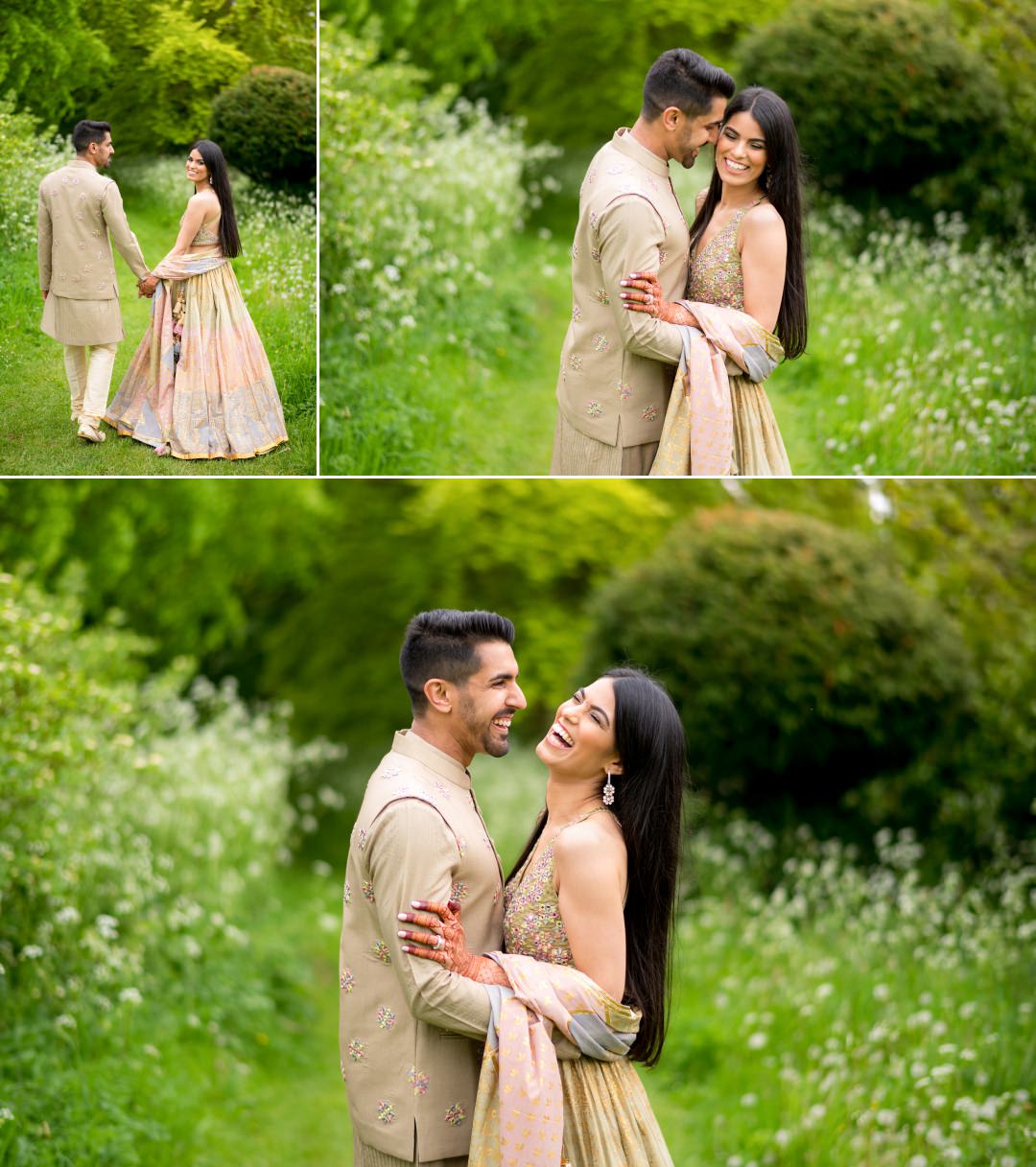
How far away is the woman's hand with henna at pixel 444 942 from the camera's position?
3410mm

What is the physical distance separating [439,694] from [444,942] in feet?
2.20

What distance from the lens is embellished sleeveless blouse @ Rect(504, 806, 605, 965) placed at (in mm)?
3666

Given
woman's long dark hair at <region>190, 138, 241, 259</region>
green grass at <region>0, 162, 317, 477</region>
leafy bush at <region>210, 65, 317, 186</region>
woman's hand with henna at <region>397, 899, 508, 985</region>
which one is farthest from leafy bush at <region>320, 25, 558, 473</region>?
woman's hand with henna at <region>397, 899, 508, 985</region>

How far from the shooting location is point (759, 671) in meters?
7.62

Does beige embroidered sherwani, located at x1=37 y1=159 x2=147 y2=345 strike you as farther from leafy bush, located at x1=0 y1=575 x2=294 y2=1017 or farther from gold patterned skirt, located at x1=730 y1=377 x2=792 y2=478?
gold patterned skirt, located at x1=730 y1=377 x2=792 y2=478

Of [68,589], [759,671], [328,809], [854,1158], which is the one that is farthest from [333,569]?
[854,1158]

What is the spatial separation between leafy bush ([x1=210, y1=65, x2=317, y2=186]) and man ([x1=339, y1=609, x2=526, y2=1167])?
2994 mm

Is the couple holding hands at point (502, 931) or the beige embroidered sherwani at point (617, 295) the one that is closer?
the couple holding hands at point (502, 931)

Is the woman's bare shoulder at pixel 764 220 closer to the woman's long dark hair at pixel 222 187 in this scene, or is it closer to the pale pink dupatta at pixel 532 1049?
the woman's long dark hair at pixel 222 187

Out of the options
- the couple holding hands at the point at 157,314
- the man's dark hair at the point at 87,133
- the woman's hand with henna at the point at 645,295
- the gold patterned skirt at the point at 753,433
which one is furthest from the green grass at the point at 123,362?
the gold patterned skirt at the point at 753,433

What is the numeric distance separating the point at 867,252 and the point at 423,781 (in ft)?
18.1

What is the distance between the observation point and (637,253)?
4.47 m

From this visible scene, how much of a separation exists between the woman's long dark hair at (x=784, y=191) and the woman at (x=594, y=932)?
62.5 inches

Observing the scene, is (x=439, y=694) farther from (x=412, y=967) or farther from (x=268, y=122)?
(x=268, y=122)
